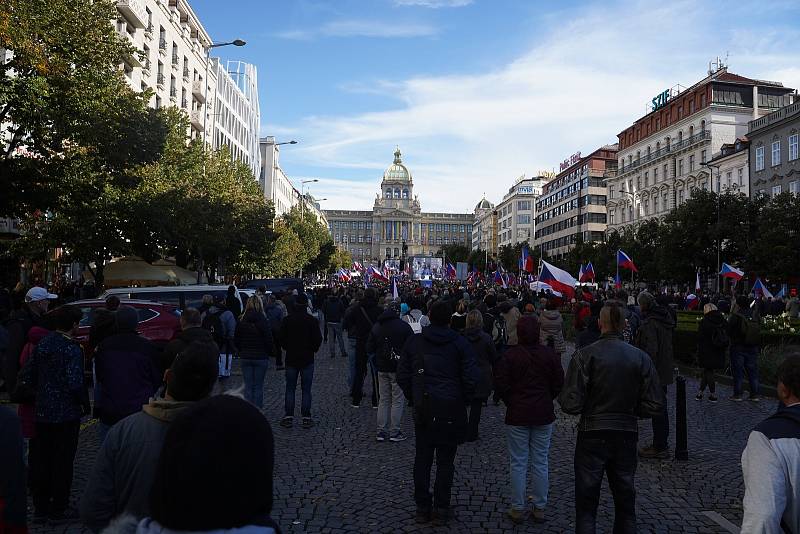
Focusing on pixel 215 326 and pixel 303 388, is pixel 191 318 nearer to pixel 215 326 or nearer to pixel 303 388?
pixel 303 388

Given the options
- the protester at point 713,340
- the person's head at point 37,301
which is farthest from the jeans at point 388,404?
the protester at point 713,340

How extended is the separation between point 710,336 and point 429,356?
292 inches

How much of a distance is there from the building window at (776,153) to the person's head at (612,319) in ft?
150

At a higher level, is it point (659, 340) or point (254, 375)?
point (659, 340)

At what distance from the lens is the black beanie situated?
7.12 feet

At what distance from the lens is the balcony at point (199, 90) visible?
4942 cm

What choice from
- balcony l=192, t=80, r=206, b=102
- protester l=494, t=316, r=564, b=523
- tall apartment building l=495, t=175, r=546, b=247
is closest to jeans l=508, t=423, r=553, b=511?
protester l=494, t=316, r=564, b=523

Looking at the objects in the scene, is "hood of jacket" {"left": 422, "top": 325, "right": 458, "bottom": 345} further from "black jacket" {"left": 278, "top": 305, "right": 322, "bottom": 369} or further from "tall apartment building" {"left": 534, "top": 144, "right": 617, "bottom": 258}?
"tall apartment building" {"left": 534, "top": 144, "right": 617, "bottom": 258}

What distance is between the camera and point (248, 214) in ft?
123

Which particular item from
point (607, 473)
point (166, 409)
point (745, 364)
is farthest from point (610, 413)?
point (745, 364)

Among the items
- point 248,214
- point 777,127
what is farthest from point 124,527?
point 777,127

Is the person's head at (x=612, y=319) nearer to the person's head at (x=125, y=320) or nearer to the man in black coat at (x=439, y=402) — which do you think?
the man in black coat at (x=439, y=402)

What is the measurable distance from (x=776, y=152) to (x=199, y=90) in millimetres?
39396

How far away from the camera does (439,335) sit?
611 cm
